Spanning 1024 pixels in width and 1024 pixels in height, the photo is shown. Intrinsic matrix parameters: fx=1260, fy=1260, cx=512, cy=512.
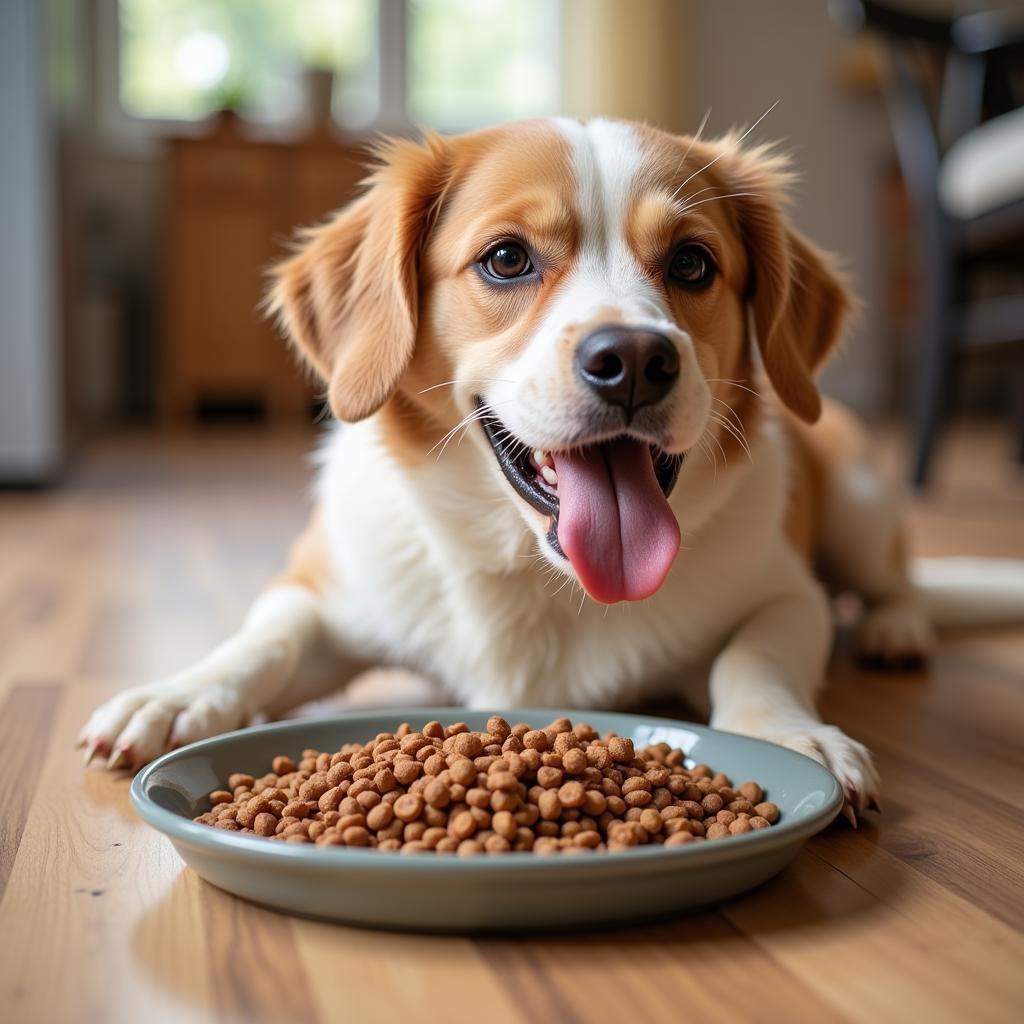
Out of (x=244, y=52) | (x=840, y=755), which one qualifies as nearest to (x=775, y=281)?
(x=840, y=755)

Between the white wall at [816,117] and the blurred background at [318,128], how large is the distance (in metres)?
0.01

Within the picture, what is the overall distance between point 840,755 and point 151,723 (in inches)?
29.1

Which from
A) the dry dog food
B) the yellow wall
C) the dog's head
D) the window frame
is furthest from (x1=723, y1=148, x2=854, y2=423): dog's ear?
the yellow wall

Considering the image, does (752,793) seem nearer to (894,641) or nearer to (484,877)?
(484,877)

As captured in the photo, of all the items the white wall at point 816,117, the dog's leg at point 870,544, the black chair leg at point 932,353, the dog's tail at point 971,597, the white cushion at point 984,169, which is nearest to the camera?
the dog's leg at point 870,544

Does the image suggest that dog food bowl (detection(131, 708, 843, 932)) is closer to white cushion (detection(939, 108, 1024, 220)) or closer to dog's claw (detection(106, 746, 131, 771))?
dog's claw (detection(106, 746, 131, 771))

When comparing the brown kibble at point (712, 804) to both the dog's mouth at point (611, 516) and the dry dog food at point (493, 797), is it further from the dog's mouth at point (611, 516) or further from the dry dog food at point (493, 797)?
the dog's mouth at point (611, 516)

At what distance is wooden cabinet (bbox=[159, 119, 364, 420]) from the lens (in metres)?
6.50

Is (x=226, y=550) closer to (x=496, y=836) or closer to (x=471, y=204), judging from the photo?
(x=471, y=204)

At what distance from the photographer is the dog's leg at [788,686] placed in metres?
1.28

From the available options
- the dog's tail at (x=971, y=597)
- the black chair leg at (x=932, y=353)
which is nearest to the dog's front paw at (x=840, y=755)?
the dog's tail at (x=971, y=597)

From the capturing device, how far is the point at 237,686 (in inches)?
59.1

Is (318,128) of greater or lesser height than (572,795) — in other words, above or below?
above

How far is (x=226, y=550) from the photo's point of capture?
305 centimetres
